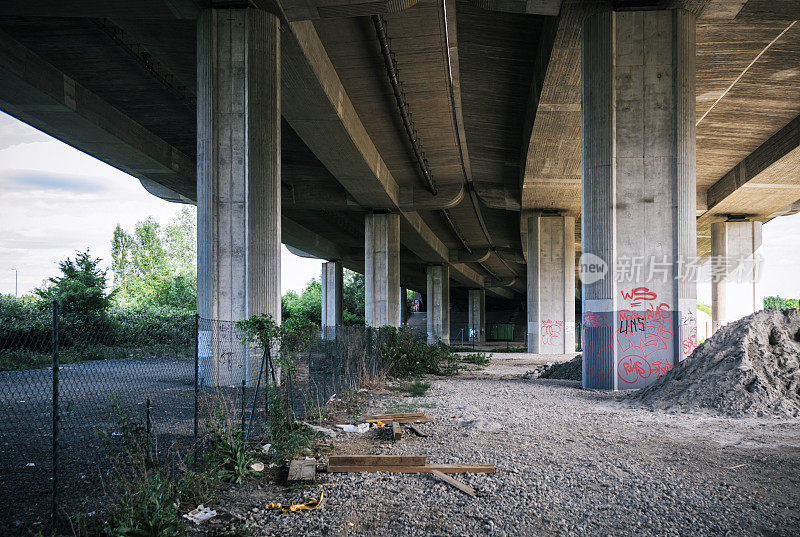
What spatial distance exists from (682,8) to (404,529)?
14.6 meters

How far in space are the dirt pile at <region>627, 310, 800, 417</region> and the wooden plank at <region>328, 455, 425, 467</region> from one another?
656cm

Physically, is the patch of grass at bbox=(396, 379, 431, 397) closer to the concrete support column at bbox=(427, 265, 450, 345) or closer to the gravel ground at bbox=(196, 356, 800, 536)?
the gravel ground at bbox=(196, 356, 800, 536)

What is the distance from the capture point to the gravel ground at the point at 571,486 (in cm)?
553

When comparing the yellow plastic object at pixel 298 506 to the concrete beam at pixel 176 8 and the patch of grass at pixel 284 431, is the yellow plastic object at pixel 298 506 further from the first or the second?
the concrete beam at pixel 176 8

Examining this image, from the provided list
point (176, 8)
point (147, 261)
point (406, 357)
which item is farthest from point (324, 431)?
point (147, 261)

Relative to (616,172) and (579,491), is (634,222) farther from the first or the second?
(579,491)

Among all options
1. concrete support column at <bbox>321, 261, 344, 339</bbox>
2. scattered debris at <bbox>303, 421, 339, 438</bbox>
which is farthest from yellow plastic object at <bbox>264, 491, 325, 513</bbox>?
concrete support column at <bbox>321, 261, 344, 339</bbox>

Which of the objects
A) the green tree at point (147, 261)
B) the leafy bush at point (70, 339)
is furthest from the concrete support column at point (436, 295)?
the leafy bush at point (70, 339)

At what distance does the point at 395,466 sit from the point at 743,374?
780cm

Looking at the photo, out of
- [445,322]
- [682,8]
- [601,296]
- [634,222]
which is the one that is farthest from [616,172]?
[445,322]

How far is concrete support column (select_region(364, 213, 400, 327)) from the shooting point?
1388 inches

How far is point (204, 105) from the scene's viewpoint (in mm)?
15062

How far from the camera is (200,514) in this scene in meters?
5.74

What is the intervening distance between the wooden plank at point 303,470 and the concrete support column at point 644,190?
33.2ft
